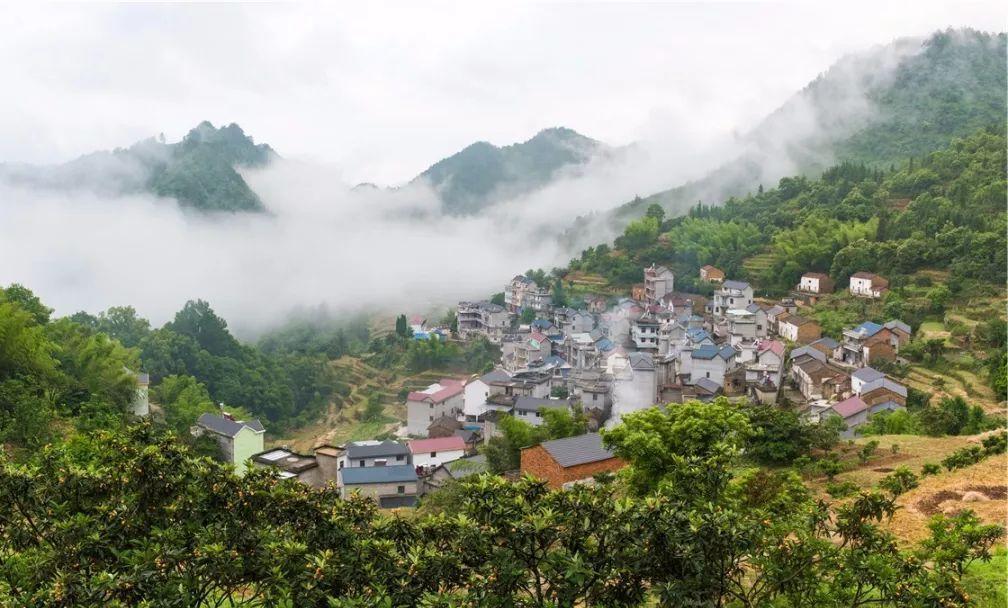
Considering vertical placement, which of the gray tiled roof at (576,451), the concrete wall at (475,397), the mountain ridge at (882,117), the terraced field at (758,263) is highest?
the mountain ridge at (882,117)

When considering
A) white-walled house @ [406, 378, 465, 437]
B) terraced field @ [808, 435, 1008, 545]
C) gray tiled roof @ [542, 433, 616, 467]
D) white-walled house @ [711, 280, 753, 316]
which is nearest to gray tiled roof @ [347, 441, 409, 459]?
white-walled house @ [406, 378, 465, 437]

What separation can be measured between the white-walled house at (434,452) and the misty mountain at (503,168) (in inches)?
3230

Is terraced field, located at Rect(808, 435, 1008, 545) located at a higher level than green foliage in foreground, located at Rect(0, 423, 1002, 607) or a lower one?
lower

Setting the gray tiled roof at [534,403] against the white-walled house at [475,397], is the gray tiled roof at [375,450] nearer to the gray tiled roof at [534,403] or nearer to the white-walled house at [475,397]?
the gray tiled roof at [534,403]

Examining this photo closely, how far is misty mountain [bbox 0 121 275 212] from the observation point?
256ft

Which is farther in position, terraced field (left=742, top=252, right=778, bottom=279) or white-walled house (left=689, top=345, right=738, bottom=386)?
terraced field (left=742, top=252, right=778, bottom=279)

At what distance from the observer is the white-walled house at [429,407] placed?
3391cm

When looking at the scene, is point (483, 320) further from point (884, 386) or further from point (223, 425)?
point (884, 386)

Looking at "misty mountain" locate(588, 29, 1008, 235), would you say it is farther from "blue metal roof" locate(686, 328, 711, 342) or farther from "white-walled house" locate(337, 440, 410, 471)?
"white-walled house" locate(337, 440, 410, 471)

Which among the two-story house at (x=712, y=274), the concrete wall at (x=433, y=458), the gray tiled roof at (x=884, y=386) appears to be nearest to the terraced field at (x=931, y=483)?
the gray tiled roof at (x=884, y=386)

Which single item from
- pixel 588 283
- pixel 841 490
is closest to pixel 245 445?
pixel 841 490

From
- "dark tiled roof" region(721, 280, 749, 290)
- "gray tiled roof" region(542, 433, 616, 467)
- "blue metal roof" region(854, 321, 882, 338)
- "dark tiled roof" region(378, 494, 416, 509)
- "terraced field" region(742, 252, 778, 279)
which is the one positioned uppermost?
"terraced field" region(742, 252, 778, 279)

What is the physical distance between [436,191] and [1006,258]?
285 feet

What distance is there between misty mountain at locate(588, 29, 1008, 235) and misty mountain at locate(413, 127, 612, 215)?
3203 cm
